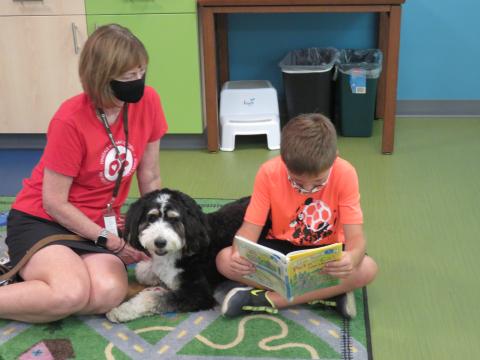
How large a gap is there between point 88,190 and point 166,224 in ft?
1.12

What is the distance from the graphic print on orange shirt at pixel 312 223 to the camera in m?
1.85

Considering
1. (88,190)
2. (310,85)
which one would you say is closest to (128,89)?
(88,190)

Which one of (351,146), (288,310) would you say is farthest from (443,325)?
(351,146)

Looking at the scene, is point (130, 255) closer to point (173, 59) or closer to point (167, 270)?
point (167, 270)

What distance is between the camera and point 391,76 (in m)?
3.24

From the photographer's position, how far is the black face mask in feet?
5.89

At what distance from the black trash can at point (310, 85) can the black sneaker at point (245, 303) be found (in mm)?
1900

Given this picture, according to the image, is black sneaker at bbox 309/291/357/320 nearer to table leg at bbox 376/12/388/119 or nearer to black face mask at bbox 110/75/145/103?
black face mask at bbox 110/75/145/103

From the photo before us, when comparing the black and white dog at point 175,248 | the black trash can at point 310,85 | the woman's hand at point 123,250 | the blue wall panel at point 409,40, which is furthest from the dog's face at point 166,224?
the blue wall panel at point 409,40

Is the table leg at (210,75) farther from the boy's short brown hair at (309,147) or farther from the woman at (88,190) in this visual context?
the boy's short brown hair at (309,147)

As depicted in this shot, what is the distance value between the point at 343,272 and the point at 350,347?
22 centimetres

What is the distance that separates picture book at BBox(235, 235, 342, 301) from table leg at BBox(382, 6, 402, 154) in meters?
1.71

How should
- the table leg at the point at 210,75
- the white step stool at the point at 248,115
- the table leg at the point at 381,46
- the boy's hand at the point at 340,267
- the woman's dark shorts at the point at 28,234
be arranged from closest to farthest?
the boy's hand at the point at 340,267
the woman's dark shorts at the point at 28,234
the table leg at the point at 210,75
the white step stool at the point at 248,115
the table leg at the point at 381,46

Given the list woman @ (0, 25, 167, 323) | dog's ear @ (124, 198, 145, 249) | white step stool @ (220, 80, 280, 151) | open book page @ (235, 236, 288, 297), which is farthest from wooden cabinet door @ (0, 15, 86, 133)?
open book page @ (235, 236, 288, 297)
